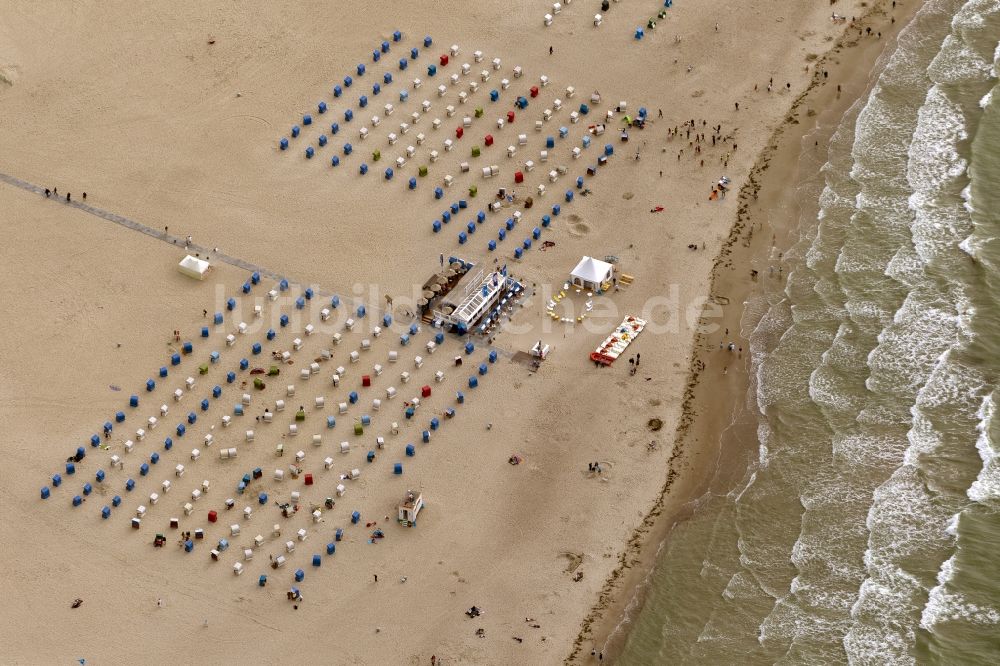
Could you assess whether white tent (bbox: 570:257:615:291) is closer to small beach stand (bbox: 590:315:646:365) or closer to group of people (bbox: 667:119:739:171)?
small beach stand (bbox: 590:315:646:365)

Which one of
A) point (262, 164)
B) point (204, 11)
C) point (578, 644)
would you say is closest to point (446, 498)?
point (578, 644)

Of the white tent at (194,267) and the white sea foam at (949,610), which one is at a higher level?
the white sea foam at (949,610)

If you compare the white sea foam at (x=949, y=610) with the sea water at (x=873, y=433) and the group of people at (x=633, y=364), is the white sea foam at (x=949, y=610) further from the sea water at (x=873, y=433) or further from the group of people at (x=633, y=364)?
the group of people at (x=633, y=364)

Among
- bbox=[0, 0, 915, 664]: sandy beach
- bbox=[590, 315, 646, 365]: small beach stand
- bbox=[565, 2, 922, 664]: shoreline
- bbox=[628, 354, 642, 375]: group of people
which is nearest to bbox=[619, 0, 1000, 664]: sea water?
bbox=[565, 2, 922, 664]: shoreline

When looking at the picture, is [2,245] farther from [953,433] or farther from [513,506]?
[953,433]

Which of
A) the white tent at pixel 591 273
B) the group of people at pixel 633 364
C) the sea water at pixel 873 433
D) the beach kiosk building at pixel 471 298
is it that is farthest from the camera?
the white tent at pixel 591 273

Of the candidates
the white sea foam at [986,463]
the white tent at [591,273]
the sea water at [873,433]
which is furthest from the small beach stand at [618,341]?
the white sea foam at [986,463]

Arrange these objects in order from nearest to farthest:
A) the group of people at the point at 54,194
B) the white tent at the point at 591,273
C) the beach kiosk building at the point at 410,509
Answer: the beach kiosk building at the point at 410,509, the white tent at the point at 591,273, the group of people at the point at 54,194

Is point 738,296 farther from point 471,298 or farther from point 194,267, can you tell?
point 194,267
